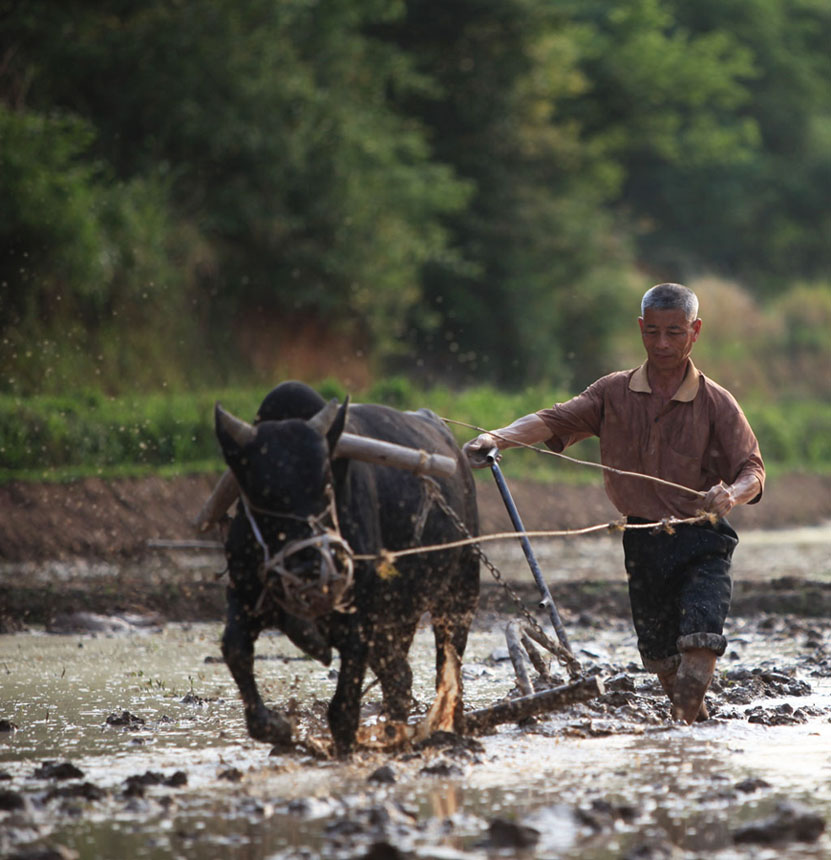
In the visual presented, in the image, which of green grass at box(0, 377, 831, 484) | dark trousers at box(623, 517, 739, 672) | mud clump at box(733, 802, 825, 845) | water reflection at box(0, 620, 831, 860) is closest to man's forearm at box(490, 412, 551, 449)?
dark trousers at box(623, 517, 739, 672)

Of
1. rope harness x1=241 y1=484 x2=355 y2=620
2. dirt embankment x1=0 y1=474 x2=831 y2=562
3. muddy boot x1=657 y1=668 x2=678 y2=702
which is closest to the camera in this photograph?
rope harness x1=241 y1=484 x2=355 y2=620

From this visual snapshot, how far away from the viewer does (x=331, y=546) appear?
18.4 ft

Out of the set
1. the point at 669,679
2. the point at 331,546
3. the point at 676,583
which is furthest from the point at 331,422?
the point at 669,679

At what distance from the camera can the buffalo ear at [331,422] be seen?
5816mm

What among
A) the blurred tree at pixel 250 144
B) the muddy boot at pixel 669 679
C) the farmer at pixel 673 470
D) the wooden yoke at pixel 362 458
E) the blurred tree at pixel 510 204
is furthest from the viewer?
the blurred tree at pixel 510 204

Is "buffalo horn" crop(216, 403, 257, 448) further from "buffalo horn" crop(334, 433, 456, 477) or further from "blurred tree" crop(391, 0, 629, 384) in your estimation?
"blurred tree" crop(391, 0, 629, 384)

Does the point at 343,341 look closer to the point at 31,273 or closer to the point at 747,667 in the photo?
the point at 31,273

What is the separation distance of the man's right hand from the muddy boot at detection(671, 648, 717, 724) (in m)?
1.20

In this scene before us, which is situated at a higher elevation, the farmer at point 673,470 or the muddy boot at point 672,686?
the farmer at point 673,470

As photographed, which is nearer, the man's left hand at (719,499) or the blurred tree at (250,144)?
the man's left hand at (719,499)

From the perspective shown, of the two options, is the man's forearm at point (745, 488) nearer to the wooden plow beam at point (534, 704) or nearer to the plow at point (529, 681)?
the plow at point (529, 681)

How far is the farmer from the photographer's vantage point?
683 cm

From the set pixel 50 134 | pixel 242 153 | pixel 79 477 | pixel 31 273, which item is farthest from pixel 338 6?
pixel 79 477

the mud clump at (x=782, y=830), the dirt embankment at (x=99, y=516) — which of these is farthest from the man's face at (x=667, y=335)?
the dirt embankment at (x=99, y=516)
